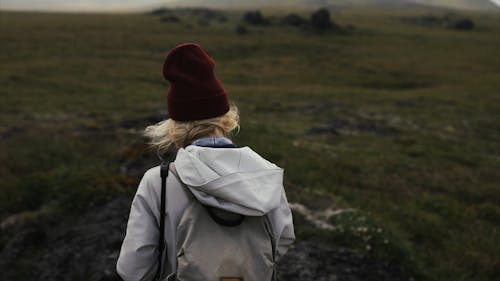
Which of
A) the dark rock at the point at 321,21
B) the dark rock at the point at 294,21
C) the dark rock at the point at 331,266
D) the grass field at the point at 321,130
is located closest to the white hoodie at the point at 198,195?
the dark rock at the point at 331,266

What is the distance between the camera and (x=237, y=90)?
32.1 m

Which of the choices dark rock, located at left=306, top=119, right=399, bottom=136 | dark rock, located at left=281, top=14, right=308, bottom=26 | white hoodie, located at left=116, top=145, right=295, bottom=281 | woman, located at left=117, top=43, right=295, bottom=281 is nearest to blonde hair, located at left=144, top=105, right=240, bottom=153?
woman, located at left=117, top=43, right=295, bottom=281

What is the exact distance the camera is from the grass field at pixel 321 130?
875cm

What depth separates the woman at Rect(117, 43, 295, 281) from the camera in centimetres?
292

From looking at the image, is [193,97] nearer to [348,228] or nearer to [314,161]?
[348,228]

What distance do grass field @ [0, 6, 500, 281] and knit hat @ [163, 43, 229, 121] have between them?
16.4 ft

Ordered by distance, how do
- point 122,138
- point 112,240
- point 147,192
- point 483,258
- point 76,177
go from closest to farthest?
point 147,192 → point 112,240 → point 483,258 → point 76,177 → point 122,138

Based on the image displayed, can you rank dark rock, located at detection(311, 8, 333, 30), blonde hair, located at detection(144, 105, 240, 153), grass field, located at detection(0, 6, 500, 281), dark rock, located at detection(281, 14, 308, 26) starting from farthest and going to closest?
dark rock, located at detection(281, 14, 308, 26)
dark rock, located at detection(311, 8, 333, 30)
grass field, located at detection(0, 6, 500, 281)
blonde hair, located at detection(144, 105, 240, 153)

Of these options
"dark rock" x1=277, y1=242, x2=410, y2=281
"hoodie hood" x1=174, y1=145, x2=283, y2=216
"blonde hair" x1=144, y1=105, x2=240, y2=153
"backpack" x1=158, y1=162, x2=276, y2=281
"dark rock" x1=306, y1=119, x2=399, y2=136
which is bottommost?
"dark rock" x1=306, y1=119, x2=399, y2=136

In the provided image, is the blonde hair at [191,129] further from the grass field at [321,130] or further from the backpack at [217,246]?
the grass field at [321,130]

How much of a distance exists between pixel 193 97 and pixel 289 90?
98.4 feet

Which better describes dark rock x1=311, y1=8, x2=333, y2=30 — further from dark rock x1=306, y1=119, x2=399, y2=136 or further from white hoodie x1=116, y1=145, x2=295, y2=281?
white hoodie x1=116, y1=145, x2=295, y2=281

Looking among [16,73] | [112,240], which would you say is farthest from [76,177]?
[16,73]

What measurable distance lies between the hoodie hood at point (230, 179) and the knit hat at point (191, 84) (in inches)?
15.9
